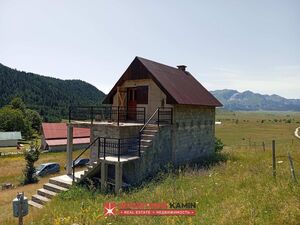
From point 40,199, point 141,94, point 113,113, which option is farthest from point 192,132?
point 40,199

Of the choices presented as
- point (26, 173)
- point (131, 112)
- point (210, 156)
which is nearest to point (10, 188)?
point (26, 173)

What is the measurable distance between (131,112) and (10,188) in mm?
11634

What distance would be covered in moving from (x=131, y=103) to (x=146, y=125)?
4.30 meters

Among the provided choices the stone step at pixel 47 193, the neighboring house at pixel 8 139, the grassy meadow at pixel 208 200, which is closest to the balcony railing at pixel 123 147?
the grassy meadow at pixel 208 200

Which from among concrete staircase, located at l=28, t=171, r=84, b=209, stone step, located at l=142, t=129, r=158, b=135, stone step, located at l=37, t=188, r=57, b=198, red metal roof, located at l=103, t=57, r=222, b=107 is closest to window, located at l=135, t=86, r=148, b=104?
red metal roof, located at l=103, t=57, r=222, b=107

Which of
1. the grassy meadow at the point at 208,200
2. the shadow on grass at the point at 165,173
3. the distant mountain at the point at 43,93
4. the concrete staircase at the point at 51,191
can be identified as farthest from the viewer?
the distant mountain at the point at 43,93

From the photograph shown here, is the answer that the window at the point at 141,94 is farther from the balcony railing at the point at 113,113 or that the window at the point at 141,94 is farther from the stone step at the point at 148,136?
the stone step at the point at 148,136

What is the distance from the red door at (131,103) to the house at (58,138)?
33899 millimetres

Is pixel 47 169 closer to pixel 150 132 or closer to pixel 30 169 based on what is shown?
pixel 30 169

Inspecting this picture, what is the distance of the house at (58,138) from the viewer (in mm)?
52513

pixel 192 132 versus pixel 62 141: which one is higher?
pixel 192 132

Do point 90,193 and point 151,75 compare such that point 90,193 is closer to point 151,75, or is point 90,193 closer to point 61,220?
point 61,220

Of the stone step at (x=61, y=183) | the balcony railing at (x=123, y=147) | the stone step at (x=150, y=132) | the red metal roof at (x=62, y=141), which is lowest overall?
the red metal roof at (x=62, y=141)

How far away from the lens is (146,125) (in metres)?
16.1
